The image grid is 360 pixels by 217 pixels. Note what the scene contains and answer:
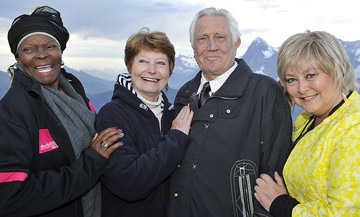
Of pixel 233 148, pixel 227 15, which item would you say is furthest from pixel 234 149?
pixel 227 15

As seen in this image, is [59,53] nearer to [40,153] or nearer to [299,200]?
[40,153]

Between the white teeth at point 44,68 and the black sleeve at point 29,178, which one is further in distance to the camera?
the white teeth at point 44,68

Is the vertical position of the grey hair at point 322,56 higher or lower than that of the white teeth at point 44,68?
higher

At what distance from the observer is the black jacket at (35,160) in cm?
286

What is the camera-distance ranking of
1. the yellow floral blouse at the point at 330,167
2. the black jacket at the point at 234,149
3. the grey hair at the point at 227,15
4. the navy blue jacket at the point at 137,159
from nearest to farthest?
the yellow floral blouse at the point at 330,167
the navy blue jacket at the point at 137,159
the black jacket at the point at 234,149
the grey hair at the point at 227,15

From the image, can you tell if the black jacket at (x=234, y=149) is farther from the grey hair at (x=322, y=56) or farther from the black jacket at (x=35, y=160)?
the black jacket at (x=35, y=160)

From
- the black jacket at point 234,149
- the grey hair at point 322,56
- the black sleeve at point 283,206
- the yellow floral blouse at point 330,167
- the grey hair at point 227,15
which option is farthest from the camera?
the grey hair at point 227,15

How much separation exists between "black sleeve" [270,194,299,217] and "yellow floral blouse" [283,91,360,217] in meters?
0.08

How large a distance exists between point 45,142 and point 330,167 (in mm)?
2896

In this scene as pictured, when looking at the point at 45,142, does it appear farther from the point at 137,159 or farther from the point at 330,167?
the point at 330,167

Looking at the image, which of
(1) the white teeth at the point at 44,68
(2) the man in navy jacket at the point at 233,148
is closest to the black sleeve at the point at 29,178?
(1) the white teeth at the point at 44,68

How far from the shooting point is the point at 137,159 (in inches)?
126

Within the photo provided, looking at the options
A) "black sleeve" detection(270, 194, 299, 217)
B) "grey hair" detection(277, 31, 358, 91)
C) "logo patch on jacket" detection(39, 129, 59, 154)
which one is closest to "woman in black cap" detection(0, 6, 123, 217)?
"logo patch on jacket" detection(39, 129, 59, 154)

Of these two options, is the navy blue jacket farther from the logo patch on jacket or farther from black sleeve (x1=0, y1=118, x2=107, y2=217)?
the logo patch on jacket
